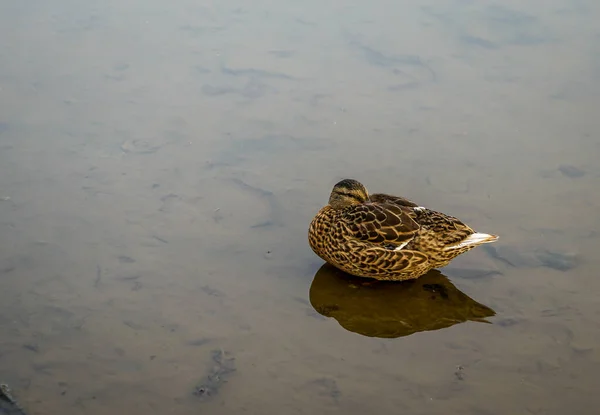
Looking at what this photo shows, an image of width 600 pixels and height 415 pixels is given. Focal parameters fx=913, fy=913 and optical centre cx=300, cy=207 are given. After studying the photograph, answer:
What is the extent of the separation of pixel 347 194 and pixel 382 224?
1.34ft

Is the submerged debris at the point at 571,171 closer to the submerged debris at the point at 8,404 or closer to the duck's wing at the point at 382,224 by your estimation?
the duck's wing at the point at 382,224

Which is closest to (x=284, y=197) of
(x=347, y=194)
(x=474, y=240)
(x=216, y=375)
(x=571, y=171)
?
(x=347, y=194)

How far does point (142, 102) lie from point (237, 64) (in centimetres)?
116

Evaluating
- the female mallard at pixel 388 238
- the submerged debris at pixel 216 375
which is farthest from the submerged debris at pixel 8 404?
the female mallard at pixel 388 238

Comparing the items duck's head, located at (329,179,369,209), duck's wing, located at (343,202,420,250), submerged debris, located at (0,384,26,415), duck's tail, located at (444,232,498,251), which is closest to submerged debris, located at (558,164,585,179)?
duck's tail, located at (444,232,498,251)

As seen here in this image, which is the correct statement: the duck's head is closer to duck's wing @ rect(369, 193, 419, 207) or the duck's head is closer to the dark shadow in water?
duck's wing @ rect(369, 193, 419, 207)

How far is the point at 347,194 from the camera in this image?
23.5 ft

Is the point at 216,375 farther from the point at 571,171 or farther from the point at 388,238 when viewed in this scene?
the point at 571,171

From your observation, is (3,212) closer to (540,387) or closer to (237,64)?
(237,64)

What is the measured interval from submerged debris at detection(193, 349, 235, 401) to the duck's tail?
188 cm

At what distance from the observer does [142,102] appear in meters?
9.00

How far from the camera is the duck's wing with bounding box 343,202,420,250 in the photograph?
6867 millimetres

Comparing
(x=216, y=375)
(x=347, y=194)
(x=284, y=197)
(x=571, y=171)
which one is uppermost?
(x=571, y=171)

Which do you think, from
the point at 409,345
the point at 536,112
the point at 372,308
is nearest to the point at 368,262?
the point at 372,308
